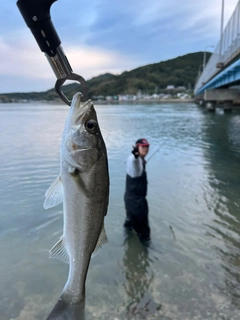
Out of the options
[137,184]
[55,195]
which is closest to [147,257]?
[137,184]

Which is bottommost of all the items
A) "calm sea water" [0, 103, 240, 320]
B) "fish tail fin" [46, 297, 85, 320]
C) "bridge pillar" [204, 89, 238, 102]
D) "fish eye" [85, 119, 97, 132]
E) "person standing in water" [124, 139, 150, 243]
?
"bridge pillar" [204, 89, 238, 102]

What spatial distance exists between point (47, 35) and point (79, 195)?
1.16 meters

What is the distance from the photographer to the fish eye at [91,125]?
2.22 meters

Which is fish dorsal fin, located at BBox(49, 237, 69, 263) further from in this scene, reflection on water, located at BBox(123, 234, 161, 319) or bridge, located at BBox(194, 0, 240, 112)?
bridge, located at BBox(194, 0, 240, 112)

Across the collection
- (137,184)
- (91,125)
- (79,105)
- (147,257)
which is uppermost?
(79,105)

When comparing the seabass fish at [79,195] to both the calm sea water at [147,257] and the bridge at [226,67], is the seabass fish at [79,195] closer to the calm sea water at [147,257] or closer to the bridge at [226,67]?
the calm sea water at [147,257]

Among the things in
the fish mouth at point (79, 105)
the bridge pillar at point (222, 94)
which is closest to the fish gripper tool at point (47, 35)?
the fish mouth at point (79, 105)

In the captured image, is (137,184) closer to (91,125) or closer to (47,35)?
Result: (91,125)

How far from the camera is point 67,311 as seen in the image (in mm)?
2373

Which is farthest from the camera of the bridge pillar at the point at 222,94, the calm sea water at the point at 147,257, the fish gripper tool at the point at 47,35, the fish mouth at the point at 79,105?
the bridge pillar at the point at 222,94

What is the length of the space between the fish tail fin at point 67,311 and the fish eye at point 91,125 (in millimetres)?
1383

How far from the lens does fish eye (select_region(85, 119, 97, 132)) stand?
2219 mm

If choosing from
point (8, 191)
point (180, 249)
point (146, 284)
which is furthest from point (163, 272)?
point (8, 191)

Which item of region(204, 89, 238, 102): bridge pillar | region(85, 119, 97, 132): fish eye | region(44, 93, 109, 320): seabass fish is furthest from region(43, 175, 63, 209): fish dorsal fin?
region(204, 89, 238, 102): bridge pillar
